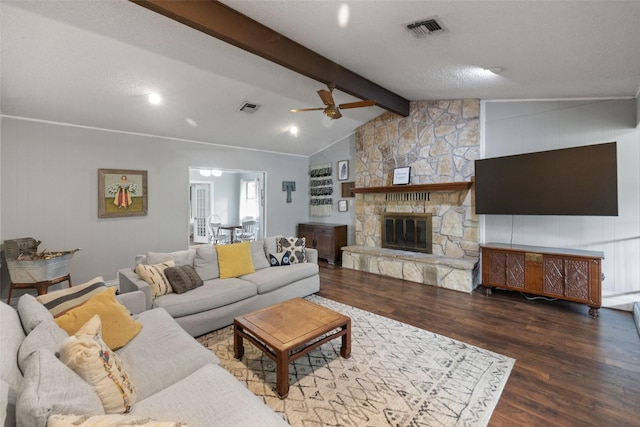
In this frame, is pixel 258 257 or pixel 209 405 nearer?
pixel 209 405

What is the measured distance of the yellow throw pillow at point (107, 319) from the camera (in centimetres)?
184

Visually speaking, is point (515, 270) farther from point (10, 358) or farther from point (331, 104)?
point (10, 358)

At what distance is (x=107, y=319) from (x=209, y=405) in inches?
41.5

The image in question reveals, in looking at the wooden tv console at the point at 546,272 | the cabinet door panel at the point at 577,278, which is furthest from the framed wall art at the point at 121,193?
the cabinet door panel at the point at 577,278

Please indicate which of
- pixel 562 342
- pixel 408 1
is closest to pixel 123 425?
pixel 408 1

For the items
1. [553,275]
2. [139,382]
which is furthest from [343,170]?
[139,382]

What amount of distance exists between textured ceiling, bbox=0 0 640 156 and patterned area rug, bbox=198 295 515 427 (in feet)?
9.28

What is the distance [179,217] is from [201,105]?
2128 mm

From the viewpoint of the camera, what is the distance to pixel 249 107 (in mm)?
4664

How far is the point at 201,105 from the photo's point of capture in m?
4.36

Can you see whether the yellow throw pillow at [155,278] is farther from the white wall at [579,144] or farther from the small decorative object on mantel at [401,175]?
the white wall at [579,144]

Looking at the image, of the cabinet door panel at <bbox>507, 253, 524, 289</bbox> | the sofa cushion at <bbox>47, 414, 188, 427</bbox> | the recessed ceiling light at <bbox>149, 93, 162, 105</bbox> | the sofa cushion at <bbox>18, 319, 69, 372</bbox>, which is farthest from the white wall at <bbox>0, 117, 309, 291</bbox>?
the cabinet door panel at <bbox>507, 253, 524, 289</bbox>

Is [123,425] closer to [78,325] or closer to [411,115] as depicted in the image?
Answer: [78,325]

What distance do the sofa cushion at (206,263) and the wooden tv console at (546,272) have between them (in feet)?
12.4
